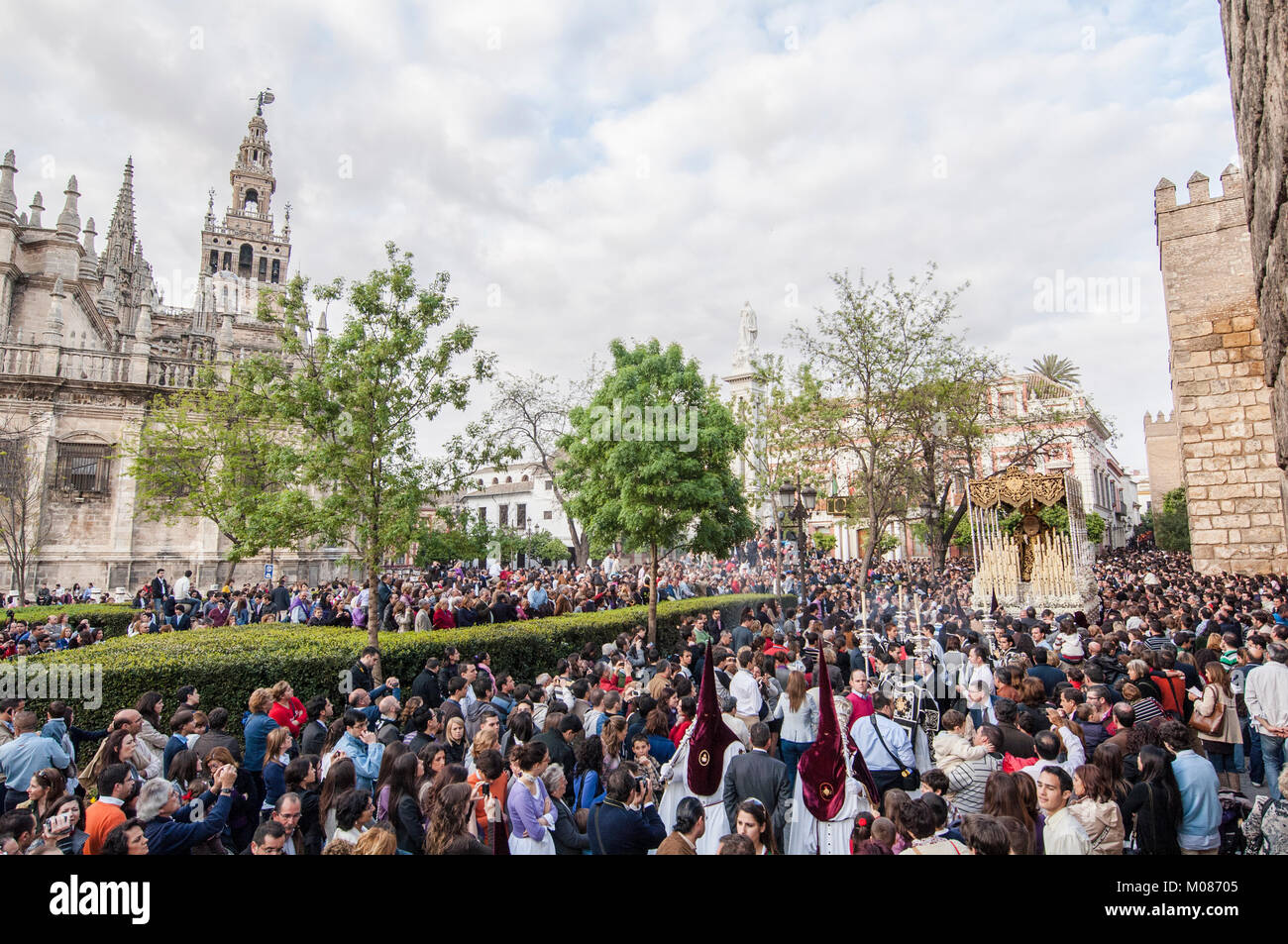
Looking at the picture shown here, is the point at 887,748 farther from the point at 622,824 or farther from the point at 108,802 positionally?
the point at 108,802

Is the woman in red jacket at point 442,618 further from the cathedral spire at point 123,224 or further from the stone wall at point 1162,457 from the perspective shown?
the stone wall at point 1162,457

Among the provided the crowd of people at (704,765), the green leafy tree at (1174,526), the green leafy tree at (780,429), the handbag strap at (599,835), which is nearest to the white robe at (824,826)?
the crowd of people at (704,765)

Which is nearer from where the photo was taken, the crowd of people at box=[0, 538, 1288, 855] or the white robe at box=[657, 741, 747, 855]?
the crowd of people at box=[0, 538, 1288, 855]

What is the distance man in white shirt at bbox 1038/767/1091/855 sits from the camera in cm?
395

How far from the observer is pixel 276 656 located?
973cm

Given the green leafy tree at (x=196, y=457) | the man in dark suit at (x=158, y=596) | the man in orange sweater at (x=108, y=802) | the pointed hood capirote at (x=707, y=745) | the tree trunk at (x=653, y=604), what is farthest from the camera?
the green leafy tree at (x=196, y=457)

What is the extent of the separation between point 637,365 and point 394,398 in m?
5.88

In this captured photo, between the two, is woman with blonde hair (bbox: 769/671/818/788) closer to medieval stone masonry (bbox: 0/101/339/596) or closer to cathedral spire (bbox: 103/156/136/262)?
medieval stone masonry (bbox: 0/101/339/596)

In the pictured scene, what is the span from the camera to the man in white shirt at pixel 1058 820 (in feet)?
13.0

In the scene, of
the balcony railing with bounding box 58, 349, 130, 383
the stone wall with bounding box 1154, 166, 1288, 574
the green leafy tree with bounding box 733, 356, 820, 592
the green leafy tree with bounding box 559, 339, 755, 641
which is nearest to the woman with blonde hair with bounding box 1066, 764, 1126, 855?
the green leafy tree with bounding box 559, 339, 755, 641

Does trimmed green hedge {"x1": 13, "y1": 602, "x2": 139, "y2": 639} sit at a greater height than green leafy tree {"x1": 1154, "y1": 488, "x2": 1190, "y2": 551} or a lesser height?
lesser

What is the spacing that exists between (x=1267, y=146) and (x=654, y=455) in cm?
1235

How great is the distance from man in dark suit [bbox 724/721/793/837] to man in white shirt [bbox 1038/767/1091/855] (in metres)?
1.71

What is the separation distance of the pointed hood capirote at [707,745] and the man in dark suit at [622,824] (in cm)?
102
